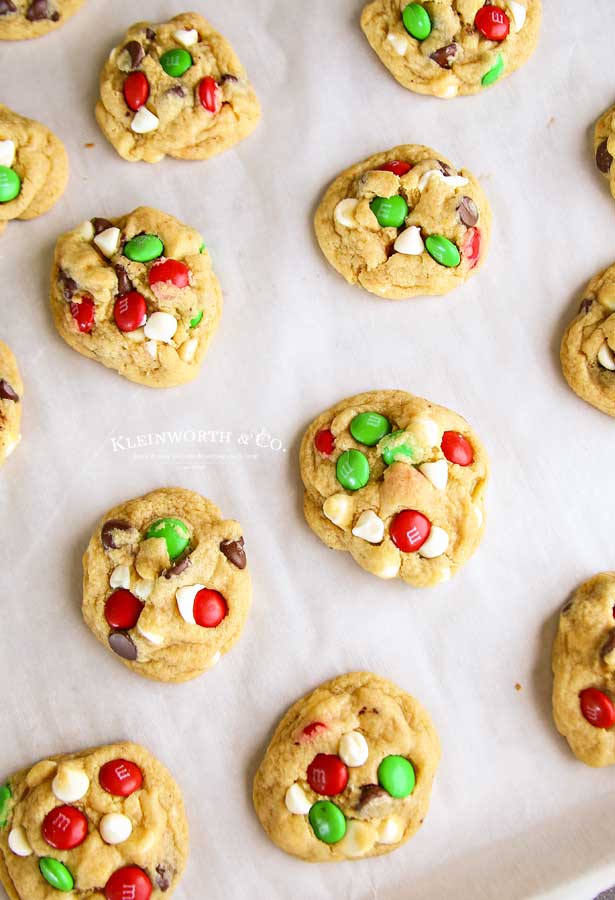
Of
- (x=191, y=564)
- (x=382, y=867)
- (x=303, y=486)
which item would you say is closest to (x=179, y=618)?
(x=191, y=564)

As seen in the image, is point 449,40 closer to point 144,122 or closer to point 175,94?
point 175,94

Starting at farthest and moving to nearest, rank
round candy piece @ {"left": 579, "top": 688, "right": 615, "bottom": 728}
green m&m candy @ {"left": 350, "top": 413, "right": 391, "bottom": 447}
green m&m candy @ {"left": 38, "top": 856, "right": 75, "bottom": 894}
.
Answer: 1. green m&m candy @ {"left": 350, "top": 413, "right": 391, "bottom": 447}
2. round candy piece @ {"left": 579, "top": 688, "right": 615, "bottom": 728}
3. green m&m candy @ {"left": 38, "top": 856, "right": 75, "bottom": 894}

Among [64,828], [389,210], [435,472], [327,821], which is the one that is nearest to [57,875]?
[64,828]

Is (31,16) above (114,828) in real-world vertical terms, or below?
above

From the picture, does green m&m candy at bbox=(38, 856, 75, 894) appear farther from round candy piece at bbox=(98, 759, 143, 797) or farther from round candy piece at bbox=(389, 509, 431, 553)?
round candy piece at bbox=(389, 509, 431, 553)

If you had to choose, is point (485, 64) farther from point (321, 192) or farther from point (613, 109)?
point (321, 192)

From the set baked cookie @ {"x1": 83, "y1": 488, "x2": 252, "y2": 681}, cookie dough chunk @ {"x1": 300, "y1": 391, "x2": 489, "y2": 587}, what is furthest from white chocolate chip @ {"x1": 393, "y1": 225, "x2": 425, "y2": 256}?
baked cookie @ {"x1": 83, "y1": 488, "x2": 252, "y2": 681}
